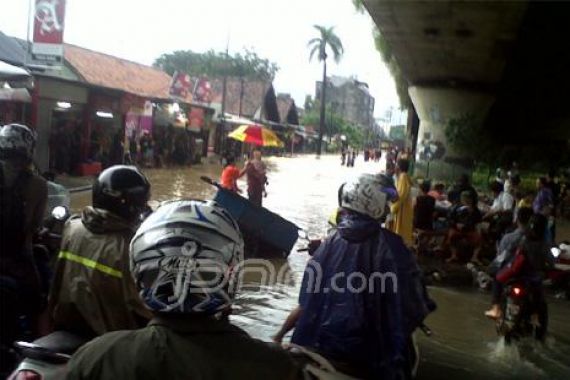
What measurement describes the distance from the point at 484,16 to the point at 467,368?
10.0 metres

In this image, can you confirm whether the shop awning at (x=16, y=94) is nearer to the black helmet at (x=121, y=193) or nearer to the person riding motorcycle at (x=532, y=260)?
the person riding motorcycle at (x=532, y=260)

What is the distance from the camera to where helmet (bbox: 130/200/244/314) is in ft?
5.55

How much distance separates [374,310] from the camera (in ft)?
10.5

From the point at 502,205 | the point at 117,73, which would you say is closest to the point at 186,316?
the point at 502,205

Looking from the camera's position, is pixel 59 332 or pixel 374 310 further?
pixel 374 310

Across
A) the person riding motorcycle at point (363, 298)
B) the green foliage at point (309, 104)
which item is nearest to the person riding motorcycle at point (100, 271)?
the person riding motorcycle at point (363, 298)

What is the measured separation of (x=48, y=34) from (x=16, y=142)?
12.6 m

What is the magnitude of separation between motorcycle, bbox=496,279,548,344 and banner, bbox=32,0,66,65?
1223 centimetres

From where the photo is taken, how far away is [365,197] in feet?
11.1

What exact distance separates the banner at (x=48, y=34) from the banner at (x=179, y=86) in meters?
16.0

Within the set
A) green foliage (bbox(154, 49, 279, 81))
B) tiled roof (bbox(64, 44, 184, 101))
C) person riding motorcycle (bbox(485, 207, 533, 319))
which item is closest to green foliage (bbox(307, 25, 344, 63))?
green foliage (bbox(154, 49, 279, 81))

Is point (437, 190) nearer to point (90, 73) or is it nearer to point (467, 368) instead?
point (467, 368)

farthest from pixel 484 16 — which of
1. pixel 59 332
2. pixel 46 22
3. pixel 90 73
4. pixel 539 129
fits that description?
pixel 539 129

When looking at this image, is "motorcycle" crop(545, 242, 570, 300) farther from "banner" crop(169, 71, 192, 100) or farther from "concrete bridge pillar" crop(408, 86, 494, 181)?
"banner" crop(169, 71, 192, 100)
